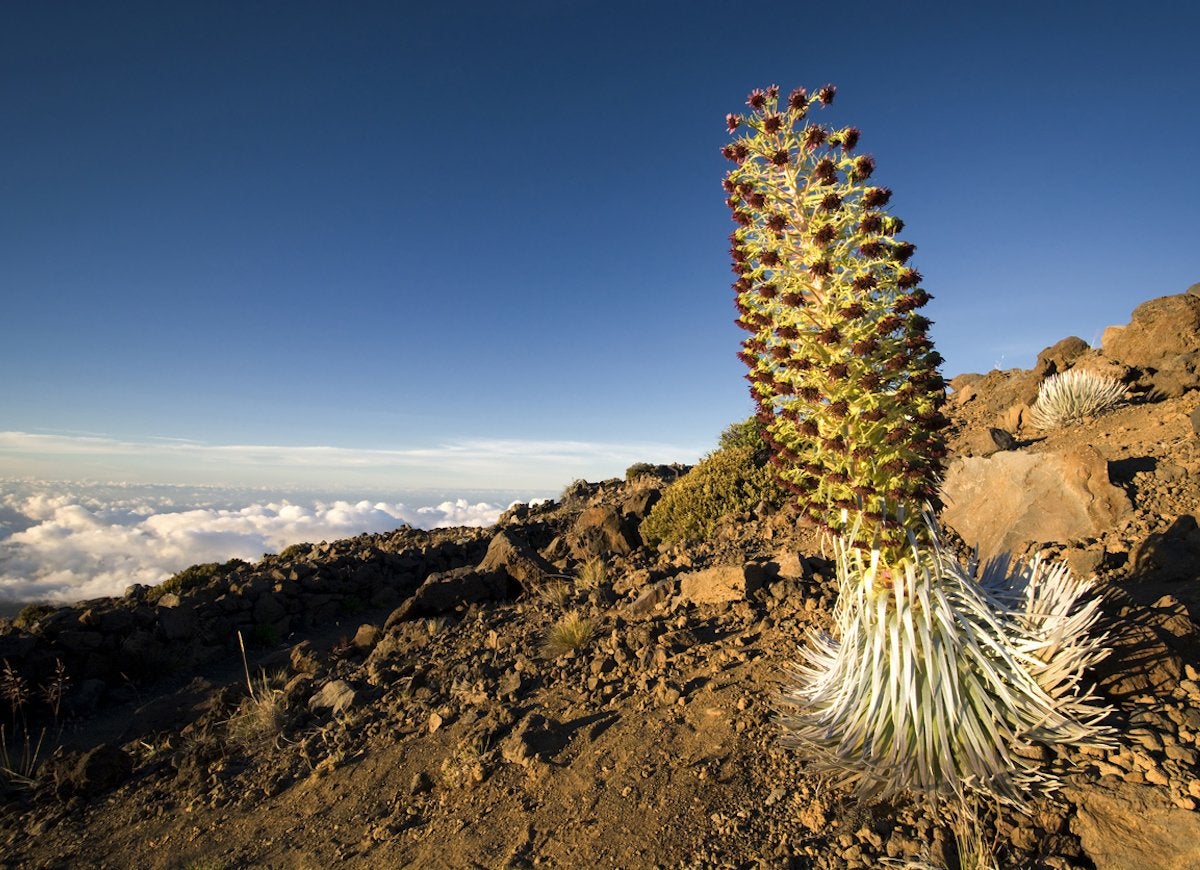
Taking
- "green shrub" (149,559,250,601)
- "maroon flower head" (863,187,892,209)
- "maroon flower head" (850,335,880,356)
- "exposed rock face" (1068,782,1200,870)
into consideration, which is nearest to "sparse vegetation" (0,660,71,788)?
"green shrub" (149,559,250,601)

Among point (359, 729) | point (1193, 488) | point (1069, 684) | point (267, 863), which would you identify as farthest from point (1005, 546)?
point (267, 863)

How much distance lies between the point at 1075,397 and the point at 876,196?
887 centimetres

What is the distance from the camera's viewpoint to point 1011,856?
2.66 meters

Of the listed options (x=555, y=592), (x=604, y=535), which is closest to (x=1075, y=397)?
(x=604, y=535)

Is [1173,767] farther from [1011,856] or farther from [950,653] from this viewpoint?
[950,653]

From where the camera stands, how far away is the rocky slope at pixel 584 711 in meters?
2.99

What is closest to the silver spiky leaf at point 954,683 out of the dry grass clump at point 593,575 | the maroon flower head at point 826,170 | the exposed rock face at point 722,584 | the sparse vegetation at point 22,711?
the maroon flower head at point 826,170

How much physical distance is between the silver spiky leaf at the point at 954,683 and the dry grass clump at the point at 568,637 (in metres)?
3.12

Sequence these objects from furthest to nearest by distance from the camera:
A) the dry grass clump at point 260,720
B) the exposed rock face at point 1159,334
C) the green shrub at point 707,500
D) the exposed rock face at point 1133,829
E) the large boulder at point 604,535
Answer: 1. the exposed rock face at point 1159,334
2. the large boulder at point 604,535
3. the green shrub at point 707,500
4. the dry grass clump at point 260,720
5. the exposed rock face at point 1133,829

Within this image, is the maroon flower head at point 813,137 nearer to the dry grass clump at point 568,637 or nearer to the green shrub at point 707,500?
the dry grass clump at point 568,637

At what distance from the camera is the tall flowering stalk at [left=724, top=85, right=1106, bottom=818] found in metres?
2.74

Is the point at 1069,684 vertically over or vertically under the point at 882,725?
over

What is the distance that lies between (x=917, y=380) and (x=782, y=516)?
6.54 metres

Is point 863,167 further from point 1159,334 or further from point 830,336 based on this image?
point 1159,334
